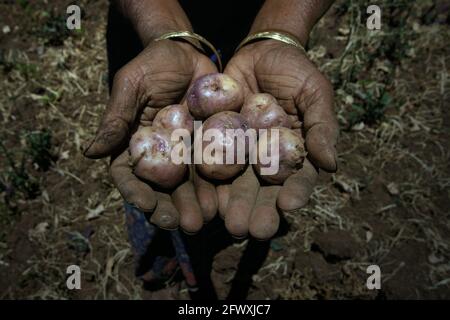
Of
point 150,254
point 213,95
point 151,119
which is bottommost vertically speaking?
point 150,254

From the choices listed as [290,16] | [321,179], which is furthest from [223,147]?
[321,179]

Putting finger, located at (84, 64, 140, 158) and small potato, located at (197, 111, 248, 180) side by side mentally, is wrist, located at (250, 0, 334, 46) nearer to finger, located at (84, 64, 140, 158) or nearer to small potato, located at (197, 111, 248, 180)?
small potato, located at (197, 111, 248, 180)

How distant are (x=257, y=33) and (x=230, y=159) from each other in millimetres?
1115

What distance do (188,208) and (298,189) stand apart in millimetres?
629

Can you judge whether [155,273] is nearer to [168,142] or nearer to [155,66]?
[168,142]

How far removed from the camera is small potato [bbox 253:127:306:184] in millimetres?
2545

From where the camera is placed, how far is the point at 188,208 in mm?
2436

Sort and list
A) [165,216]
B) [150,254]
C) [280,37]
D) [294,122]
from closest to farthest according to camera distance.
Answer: [165,216] < [294,122] < [280,37] < [150,254]

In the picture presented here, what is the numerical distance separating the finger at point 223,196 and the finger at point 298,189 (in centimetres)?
39

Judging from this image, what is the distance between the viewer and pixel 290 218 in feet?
12.1

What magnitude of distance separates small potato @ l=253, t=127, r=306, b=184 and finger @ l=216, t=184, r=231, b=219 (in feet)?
0.76

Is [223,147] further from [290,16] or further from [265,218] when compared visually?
[290,16]

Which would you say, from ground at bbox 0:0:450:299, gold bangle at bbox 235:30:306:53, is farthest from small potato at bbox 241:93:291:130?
ground at bbox 0:0:450:299
